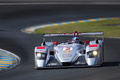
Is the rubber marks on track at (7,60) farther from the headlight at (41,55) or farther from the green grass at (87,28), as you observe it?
the green grass at (87,28)

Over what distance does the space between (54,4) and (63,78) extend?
2817 cm

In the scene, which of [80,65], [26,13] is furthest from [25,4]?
[80,65]

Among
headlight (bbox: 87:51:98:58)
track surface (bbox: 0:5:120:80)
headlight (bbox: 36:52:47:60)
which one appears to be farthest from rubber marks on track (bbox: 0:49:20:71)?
headlight (bbox: 87:51:98:58)

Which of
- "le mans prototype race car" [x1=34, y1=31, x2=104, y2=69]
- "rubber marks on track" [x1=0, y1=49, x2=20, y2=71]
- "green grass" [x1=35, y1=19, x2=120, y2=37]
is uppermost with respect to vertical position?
"green grass" [x1=35, y1=19, x2=120, y2=37]

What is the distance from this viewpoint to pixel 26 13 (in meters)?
38.1

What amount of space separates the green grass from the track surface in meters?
2.28

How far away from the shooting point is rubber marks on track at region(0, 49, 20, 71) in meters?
18.4

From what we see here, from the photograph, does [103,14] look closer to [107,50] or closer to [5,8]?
[5,8]

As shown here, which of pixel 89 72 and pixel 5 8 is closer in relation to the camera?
pixel 89 72

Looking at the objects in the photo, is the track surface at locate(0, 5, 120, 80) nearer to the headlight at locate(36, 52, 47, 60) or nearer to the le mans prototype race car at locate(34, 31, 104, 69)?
the le mans prototype race car at locate(34, 31, 104, 69)

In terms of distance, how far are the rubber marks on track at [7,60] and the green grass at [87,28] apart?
7946mm

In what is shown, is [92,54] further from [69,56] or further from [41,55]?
[41,55]

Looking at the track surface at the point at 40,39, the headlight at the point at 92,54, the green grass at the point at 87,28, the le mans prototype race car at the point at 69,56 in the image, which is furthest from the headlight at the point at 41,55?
the green grass at the point at 87,28

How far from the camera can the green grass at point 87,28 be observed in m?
29.3
